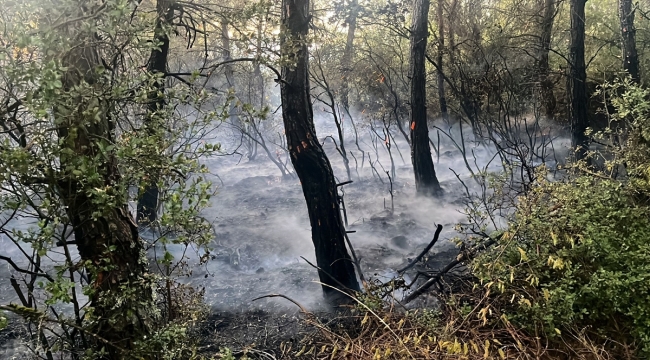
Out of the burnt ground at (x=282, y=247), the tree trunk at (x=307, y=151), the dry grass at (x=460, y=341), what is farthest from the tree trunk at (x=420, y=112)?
the dry grass at (x=460, y=341)

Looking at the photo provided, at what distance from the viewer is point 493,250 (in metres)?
3.12

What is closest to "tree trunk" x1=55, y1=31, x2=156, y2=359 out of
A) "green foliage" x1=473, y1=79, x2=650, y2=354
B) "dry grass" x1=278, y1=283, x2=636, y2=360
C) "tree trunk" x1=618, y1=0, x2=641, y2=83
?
"dry grass" x1=278, y1=283, x2=636, y2=360

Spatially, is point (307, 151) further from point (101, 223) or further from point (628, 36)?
point (628, 36)

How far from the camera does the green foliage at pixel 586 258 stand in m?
2.51

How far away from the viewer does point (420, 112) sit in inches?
352

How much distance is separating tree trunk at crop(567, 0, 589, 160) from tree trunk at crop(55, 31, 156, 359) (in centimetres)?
752

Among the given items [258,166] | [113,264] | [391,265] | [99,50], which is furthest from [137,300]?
[258,166]

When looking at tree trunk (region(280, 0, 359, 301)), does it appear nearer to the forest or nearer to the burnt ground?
the forest

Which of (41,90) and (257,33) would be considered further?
(257,33)

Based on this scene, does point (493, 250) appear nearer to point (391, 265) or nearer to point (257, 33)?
point (257, 33)

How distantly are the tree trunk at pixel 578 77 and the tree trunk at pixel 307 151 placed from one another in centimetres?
515

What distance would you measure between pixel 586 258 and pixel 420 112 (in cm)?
647

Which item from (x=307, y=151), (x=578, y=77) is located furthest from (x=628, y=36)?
(x=307, y=151)

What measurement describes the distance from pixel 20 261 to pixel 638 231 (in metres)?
8.12
